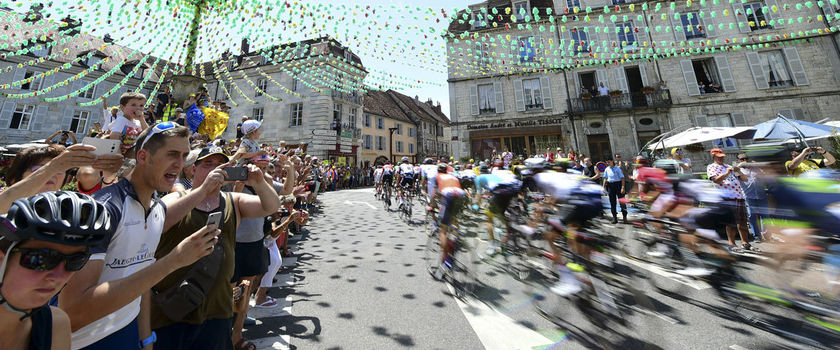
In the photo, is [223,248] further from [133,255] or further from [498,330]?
[498,330]

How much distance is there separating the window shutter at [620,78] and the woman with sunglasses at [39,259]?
73.4ft

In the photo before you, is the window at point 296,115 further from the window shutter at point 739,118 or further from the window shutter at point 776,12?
the window shutter at point 776,12

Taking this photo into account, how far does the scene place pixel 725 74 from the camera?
1689 centimetres

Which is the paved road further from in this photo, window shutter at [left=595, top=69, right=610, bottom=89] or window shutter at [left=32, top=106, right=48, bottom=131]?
window shutter at [left=32, top=106, right=48, bottom=131]

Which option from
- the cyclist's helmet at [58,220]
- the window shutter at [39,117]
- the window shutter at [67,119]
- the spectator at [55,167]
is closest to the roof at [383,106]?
the window shutter at [67,119]

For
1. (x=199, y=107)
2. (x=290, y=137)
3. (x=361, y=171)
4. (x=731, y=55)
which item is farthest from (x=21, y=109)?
(x=731, y=55)

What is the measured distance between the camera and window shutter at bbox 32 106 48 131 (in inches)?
865

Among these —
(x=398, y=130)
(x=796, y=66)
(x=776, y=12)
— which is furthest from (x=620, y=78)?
(x=398, y=130)

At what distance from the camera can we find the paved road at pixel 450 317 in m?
2.77

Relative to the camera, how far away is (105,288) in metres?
1.17

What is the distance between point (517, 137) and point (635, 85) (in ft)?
29.4

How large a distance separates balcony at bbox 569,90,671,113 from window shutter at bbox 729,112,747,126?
3.48 metres

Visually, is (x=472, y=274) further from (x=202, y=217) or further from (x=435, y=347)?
(x=202, y=217)

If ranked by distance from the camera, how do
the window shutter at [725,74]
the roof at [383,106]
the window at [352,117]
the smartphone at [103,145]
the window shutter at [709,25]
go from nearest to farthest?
1. the smartphone at [103,145]
2. the window shutter at [725,74]
3. the window shutter at [709,25]
4. the window at [352,117]
5. the roof at [383,106]
